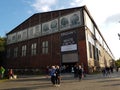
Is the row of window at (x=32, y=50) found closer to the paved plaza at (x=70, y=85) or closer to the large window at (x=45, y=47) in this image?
the large window at (x=45, y=47)

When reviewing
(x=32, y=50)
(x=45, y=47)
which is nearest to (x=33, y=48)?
(x=32, y=50)

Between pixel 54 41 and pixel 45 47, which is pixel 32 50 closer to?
pixel 45 47

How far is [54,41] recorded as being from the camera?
41.7 meters

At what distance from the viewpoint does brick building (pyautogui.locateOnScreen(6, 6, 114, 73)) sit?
122 feet

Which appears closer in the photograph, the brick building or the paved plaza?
the paved plaza

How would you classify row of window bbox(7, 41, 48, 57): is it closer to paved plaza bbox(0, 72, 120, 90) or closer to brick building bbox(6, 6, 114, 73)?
brick building bbox(6, 6, 114, 73)

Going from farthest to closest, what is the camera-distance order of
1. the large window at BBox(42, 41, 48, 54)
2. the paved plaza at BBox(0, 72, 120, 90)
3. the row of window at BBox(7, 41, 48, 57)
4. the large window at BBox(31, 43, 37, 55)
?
1. the large window at BBox(31, 43, 37, 55)
2. the row of window at BBox(7, 41, 48, 57)
3. the large window at BBox(42, 41, 48, 54)
4. the paved plaza at BBox(0, 72, 120, 90)

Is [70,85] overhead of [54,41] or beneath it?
beneath

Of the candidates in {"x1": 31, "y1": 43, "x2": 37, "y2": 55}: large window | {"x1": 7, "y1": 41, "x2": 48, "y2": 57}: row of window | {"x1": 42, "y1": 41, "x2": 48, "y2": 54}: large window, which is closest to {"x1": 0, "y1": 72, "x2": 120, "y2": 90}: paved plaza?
{"x1": 42, "y1": 41, "x2": 48, "y2": 54}: large window

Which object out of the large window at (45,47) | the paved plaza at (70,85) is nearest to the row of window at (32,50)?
the large window at (45,47)

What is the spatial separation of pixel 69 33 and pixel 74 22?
2329mm

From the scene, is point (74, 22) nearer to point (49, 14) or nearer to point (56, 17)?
point (56, 17)

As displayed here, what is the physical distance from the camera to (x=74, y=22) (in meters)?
38.5

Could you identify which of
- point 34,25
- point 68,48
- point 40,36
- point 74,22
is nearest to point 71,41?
point 68,48
